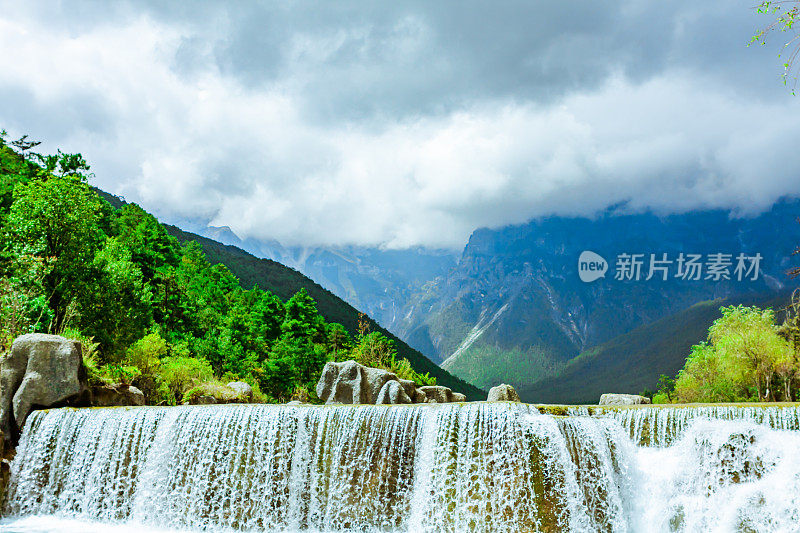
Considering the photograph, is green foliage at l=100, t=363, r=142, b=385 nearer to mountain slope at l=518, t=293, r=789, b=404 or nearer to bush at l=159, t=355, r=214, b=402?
bush at l=159, t=355, r=214, b=402

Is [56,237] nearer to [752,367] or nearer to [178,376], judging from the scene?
[178,376]

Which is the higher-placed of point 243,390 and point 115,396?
point 243,390

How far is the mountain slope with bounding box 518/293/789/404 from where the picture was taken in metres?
141

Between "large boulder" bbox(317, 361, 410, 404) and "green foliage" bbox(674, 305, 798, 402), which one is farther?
"green foliage" bbox(674, 305, 798, 402)

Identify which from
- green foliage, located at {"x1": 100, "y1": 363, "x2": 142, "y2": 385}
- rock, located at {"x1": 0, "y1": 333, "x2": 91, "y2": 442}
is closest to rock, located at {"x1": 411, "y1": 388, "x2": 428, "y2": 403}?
green foliage, located at {"x1": 100, "y1": 363, "x2": 142, "y2": 385}

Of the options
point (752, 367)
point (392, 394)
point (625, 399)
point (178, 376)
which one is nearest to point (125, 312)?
point (178, 376)

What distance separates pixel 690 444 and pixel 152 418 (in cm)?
1102

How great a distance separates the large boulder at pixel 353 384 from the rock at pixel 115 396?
8.61 meters

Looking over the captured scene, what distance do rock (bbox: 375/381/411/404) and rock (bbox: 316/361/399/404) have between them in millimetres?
468

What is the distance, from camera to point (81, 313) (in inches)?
749

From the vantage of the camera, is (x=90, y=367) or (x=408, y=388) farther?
(x=408, y=388)

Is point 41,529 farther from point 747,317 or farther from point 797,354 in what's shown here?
point 747,317

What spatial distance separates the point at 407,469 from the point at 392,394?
1180 centimetres

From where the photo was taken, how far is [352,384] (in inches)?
922
